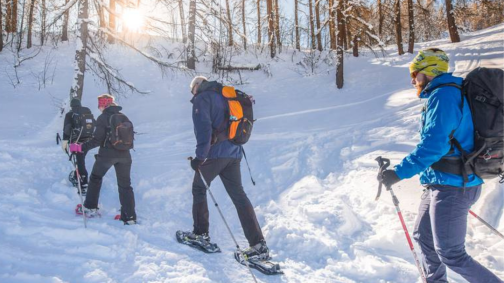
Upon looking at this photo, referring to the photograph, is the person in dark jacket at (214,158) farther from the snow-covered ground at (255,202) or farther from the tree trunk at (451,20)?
the tree trunk at (451,20)

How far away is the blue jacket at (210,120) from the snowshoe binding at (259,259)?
1097 mm

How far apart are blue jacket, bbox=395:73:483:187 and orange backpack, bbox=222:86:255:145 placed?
1.81 m

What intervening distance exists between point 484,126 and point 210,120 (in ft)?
8.17

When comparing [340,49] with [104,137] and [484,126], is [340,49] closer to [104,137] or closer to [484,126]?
[104,137]

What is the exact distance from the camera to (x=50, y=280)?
2.90 m

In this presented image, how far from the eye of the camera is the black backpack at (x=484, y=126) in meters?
2.33

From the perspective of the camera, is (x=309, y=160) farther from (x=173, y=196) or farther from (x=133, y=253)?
(x=133, y=253)

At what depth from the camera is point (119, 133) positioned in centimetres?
455

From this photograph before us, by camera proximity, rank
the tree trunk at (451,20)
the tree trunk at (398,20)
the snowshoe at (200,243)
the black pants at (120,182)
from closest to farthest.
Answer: the snowshoe at (200,243)
the black pants at (120,182)
the tree trunk at (398,20)
the tree trunk at (451,20)

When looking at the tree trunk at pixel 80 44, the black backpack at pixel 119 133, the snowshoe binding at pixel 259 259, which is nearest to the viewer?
the snowshoe binding at pixel 259 259

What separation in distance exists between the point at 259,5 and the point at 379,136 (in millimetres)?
19708

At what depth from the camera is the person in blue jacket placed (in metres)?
2.42

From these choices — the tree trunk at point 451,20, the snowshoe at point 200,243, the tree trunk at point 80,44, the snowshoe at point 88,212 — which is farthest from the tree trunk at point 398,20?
the snowshoe at point 88,212

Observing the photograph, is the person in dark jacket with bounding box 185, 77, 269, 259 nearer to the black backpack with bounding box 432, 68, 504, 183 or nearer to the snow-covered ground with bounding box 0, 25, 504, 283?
the snow-covered ground with bounding box 0, 25, 504, 283
